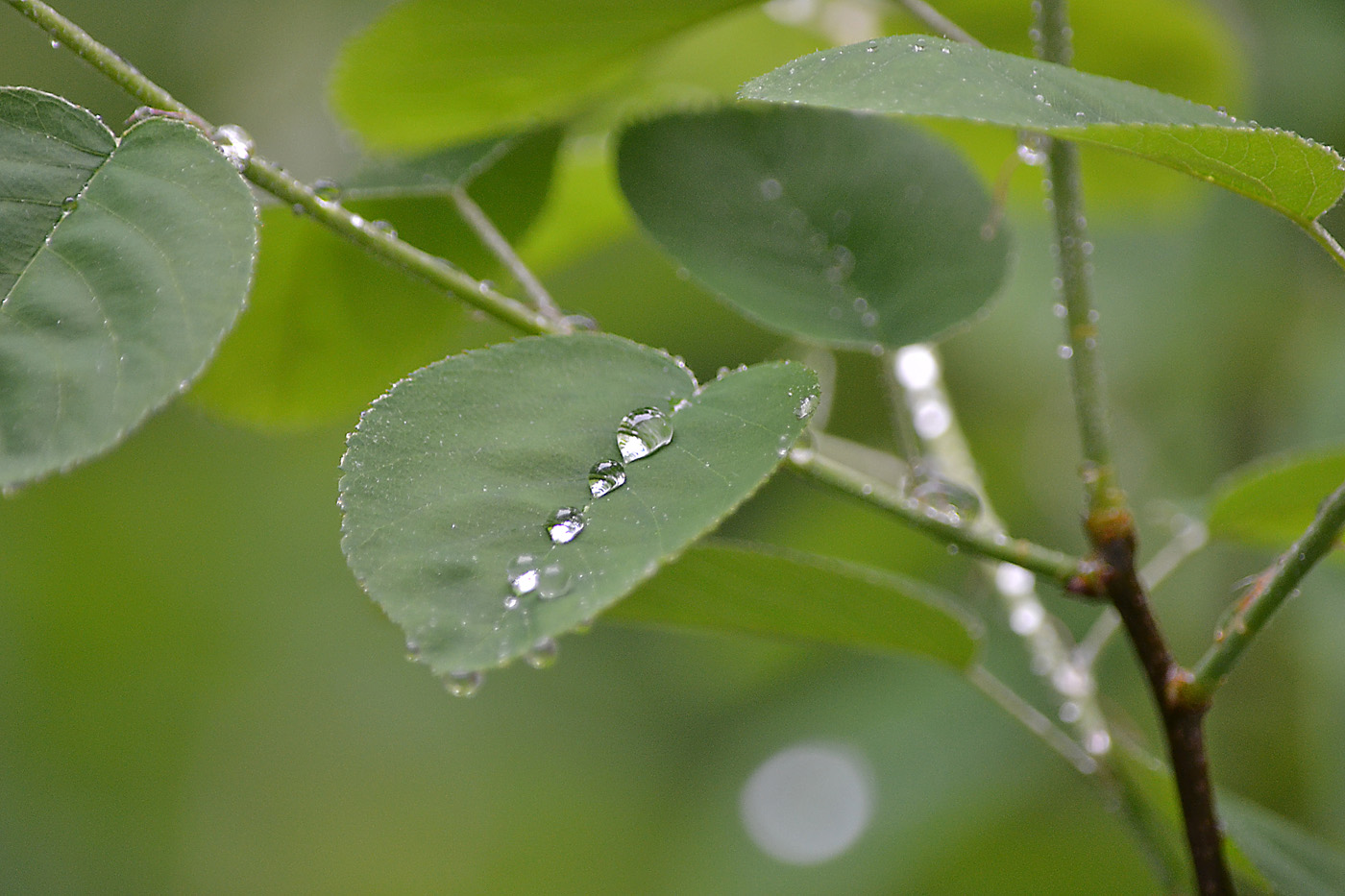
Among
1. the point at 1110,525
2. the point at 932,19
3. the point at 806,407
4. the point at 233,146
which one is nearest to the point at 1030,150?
the point at 932,19

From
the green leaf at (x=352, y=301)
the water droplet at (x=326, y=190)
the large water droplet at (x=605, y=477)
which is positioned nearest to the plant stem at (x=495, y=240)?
the green leaf at (x=352, y=301)

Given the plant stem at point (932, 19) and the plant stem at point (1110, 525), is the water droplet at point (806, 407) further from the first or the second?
the plant stem at point (932, 19)

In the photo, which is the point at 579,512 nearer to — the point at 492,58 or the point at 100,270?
the point at 100,270

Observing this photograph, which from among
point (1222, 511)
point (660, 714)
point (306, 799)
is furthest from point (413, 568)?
point (306, 799)

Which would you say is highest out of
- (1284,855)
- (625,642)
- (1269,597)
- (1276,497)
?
(1269,597)

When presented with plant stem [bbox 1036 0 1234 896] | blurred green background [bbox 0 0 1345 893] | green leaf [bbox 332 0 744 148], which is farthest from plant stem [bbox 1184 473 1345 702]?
green leaf [bbox 332 0 744 148]

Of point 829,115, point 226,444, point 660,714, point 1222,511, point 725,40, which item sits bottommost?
point 660,714

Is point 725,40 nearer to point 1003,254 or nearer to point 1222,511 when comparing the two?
point 1003,254
